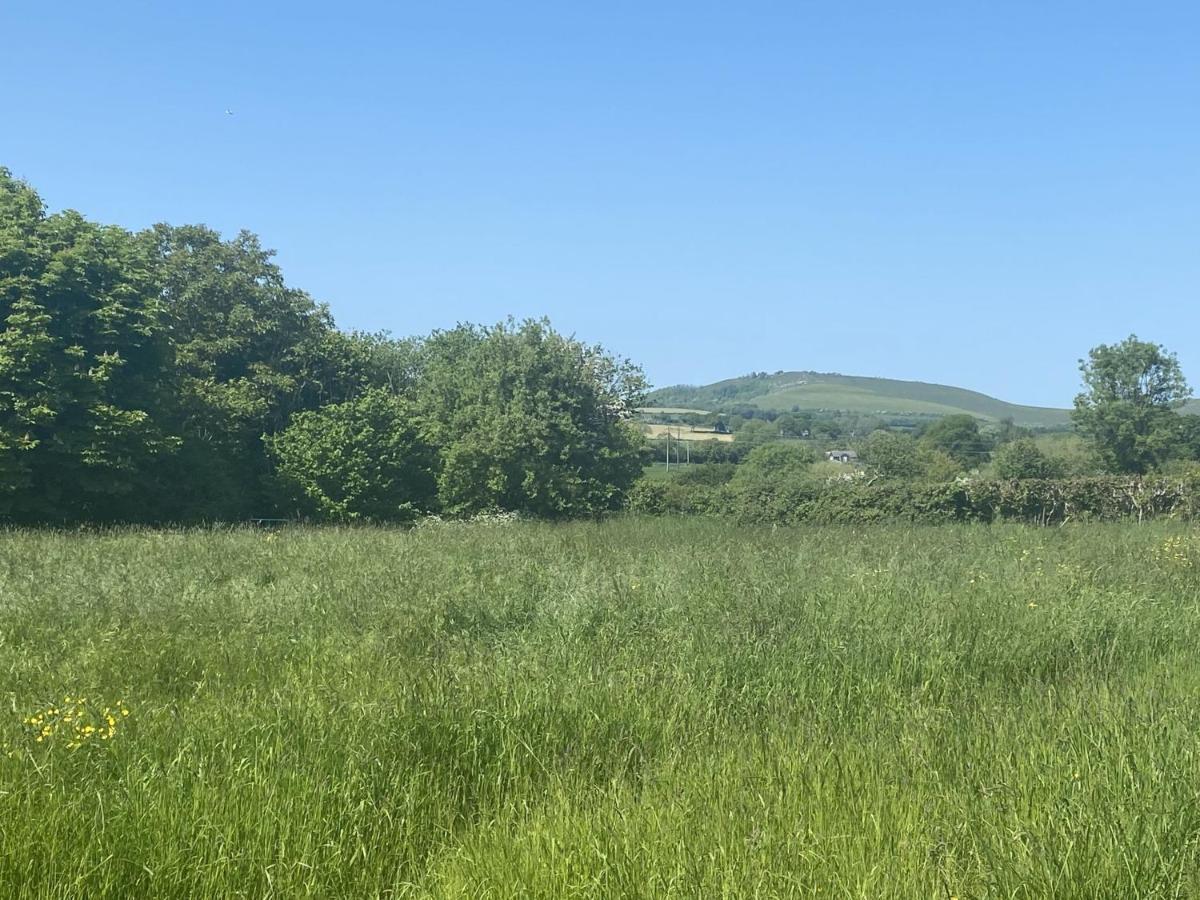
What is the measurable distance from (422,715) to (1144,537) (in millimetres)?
14098

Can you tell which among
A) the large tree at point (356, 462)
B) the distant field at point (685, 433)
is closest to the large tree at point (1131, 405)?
the distant field at point (685, 433)

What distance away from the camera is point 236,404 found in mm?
32406

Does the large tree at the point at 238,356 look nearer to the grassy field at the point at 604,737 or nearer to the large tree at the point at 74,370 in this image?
the large tree at the point at 74,370

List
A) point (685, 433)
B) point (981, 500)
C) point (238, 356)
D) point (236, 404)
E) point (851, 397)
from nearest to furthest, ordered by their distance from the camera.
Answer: point (981, 500) < point (236, 404) < point (238, 356) < point (685, 433) < point (851, 397)

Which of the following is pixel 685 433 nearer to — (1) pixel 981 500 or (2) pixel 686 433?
(2) pixel 686 433

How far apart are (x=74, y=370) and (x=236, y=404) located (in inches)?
312

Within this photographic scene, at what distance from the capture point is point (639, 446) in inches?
1403

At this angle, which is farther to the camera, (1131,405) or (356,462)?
(1131,405)

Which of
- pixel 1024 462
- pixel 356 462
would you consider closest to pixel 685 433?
pixel 1024 462

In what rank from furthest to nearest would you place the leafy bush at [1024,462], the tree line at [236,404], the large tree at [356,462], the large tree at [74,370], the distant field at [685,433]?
the distant field at [685,433] < the leafy bush at [1024,462] < the large tree at [356,462] < the tree line at [236,404] < the large tree at [74,370]

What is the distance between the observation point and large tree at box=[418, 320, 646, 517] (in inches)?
1268

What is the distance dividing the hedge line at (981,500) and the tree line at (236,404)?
812 centimetres

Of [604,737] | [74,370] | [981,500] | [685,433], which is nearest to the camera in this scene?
[604,737]

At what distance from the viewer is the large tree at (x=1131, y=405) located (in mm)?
49719
